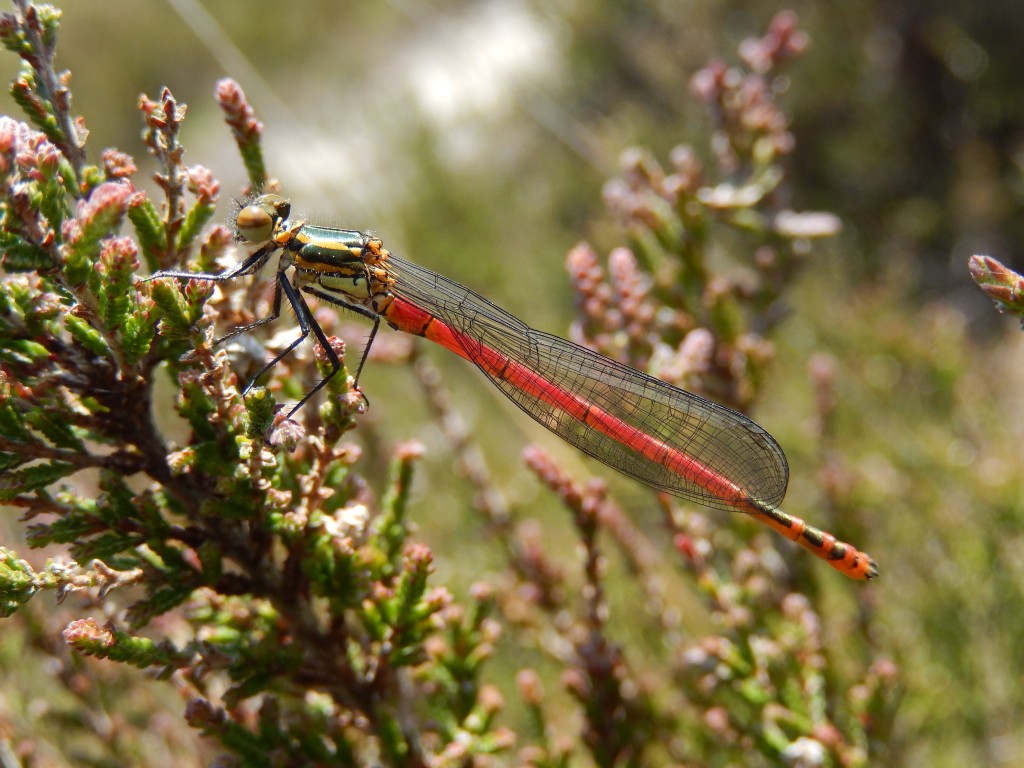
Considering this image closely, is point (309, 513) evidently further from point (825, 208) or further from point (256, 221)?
point (825, 208)

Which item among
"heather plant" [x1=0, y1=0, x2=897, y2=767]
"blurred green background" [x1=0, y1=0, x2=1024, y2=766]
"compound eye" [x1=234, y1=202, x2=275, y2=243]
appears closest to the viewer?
"heather plant" [x1=0, y1=0, x2=897, y2=767]

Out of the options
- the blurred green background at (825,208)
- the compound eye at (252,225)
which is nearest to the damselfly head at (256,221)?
the compound eye at (252,225)

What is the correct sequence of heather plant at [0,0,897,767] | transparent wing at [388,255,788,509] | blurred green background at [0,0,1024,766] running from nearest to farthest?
heather plant at [0,0,897,767]
transparent wing at [388,255,788,509]
blurred green background at [0,0,1024,766]

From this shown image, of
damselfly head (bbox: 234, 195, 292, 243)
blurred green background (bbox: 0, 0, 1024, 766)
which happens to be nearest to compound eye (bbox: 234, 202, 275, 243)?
damselfly head (bbox: 234, 195, 292, 243)

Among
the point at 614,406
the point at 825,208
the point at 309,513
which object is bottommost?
the point at 309,513

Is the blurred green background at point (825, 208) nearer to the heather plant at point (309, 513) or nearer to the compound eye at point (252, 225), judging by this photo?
the compound eye at point (252, 225)

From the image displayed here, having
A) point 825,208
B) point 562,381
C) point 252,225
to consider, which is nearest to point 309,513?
point 252,225

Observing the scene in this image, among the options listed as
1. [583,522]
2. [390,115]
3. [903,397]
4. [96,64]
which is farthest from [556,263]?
[96,64]

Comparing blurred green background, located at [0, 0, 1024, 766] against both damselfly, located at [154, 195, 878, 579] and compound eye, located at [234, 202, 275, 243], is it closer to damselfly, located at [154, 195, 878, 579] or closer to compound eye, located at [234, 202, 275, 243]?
damselfly, located at [154, 195, 878, 579]
